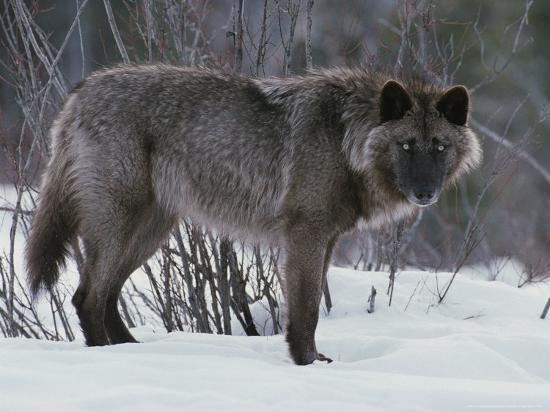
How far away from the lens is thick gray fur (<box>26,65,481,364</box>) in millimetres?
5254

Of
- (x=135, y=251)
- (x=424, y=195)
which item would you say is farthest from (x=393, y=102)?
(x=135, y=251)

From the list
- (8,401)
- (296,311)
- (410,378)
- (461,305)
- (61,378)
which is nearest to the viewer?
(8,401)

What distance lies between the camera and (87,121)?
213 inches

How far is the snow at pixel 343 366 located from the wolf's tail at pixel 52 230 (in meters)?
0.50

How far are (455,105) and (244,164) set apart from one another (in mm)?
1385

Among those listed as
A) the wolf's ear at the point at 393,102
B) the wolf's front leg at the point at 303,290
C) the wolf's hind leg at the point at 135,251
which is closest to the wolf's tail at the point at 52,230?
the wolf's hind leg at the point at 135,251

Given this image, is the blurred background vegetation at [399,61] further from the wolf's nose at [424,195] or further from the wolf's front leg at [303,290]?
the wolf's front leg at [303,290]

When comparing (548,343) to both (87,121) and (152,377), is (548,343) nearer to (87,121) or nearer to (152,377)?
(152,377)

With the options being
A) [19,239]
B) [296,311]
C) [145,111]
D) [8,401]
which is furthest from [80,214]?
[19,239]

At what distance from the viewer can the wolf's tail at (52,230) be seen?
5500 millimetres

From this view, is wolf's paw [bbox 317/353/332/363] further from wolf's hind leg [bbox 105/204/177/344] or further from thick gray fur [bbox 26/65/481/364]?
wolf's hind leg [bbox 105/204/177/344]

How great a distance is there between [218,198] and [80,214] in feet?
2.89

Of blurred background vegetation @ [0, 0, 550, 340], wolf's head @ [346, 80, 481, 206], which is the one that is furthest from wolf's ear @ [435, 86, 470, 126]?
blurred background vegetation @ [0, 0, 550, 340]

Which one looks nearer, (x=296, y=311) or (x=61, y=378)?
(x=61, y=378)
